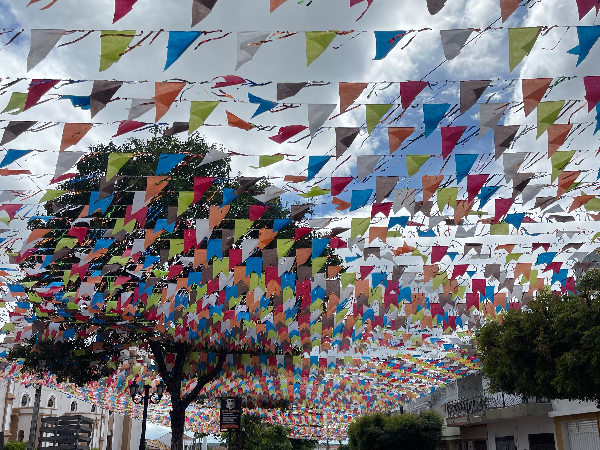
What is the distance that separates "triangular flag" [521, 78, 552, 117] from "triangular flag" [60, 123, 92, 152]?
15.6ft

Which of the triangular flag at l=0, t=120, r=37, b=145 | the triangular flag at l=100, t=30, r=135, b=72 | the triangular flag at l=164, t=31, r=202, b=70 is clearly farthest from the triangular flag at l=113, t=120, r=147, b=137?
the triangular flag at l=164, t=31, r=202, b=70

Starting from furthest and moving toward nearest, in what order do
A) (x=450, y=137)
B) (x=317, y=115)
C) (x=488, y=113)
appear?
(x=450, y=137)
(x=488, y=113)
(x=317, y=115)

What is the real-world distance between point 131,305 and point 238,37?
31.6ft

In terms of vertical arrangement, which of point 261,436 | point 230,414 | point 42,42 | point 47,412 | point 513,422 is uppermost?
point 42,42

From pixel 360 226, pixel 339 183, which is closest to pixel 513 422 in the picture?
pixel 360 226

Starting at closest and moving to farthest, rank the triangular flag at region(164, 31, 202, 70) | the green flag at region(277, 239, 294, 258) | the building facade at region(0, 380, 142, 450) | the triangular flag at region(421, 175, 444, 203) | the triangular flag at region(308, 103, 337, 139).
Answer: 1. the triangular flag at region(164, 31, 202, 70)
2. the triangular flag at region(308, 103, 337, 139)
3. the triangular flag at region(421, 175, 444, 203)
4. the green flag at region(277, 239, 294, 258)
5. the building facade at region(0, 380, 142, 450)

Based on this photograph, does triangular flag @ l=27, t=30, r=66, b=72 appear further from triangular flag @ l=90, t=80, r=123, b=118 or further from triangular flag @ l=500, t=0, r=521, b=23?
triangular flag @ l=500, t=0, r=521, b=23

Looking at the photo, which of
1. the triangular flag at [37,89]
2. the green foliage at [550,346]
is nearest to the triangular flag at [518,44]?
the triangular flag at [37,89]

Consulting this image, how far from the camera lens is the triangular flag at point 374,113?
19.4 feet

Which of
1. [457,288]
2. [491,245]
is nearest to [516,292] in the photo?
[457,288]

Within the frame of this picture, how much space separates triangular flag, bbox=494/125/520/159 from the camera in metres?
6.34

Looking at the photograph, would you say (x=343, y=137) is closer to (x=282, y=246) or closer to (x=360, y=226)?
(x=360, y=226)

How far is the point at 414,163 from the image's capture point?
678 cm

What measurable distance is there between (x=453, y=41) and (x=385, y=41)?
620mm
